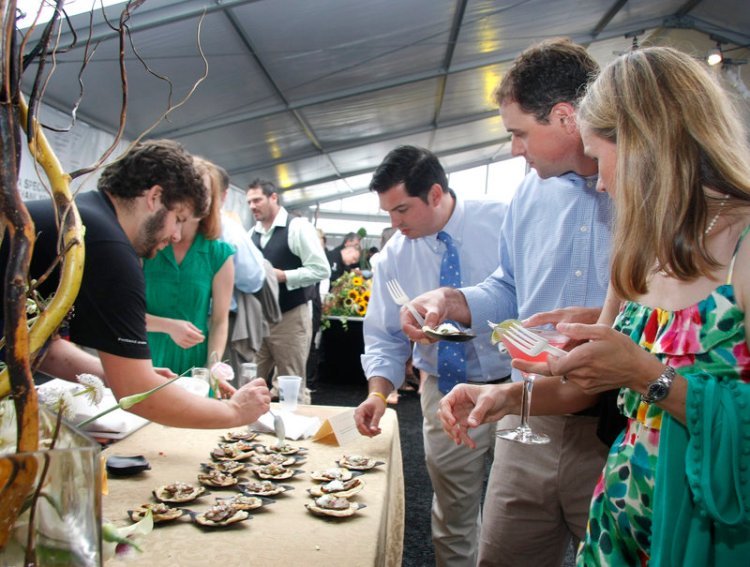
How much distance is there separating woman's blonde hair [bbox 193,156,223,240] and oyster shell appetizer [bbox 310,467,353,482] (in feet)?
4.64

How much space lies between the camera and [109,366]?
1398 mm

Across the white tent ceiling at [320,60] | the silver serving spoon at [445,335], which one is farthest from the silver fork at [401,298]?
the white tent ceiling at [320,60]

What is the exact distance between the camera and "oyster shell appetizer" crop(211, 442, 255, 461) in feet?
4.96

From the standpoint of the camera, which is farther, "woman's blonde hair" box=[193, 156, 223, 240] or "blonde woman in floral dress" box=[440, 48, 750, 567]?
"woman's blonde hair" box=[193, 156, 223, 240]

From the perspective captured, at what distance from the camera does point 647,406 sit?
3.37 ft

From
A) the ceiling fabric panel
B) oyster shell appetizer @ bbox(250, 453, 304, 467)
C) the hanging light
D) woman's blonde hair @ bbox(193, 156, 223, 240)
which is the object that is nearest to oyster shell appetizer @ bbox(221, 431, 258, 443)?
oyster shell appetizer @ bbox(250, 453, 304, 467)

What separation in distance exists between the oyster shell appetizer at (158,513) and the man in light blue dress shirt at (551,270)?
84cm

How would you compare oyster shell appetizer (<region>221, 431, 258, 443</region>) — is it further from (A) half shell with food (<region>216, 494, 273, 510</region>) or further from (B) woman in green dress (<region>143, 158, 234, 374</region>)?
(B) woman in green dress (<region>143, 158, 234, 374</region>)

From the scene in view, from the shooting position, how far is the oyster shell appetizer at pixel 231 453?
1511 millimetres

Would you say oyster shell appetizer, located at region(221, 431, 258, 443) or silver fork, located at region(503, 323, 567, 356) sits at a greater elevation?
silver fork, located at region(503, 323, 567, 356)

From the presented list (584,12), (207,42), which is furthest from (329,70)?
(584,12)

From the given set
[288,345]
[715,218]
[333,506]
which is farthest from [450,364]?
[288,345]

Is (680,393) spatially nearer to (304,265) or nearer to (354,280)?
(304,265)

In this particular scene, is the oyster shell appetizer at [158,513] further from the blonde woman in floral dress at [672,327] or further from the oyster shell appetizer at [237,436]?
the blonde woman in floral dress at [672,327]
